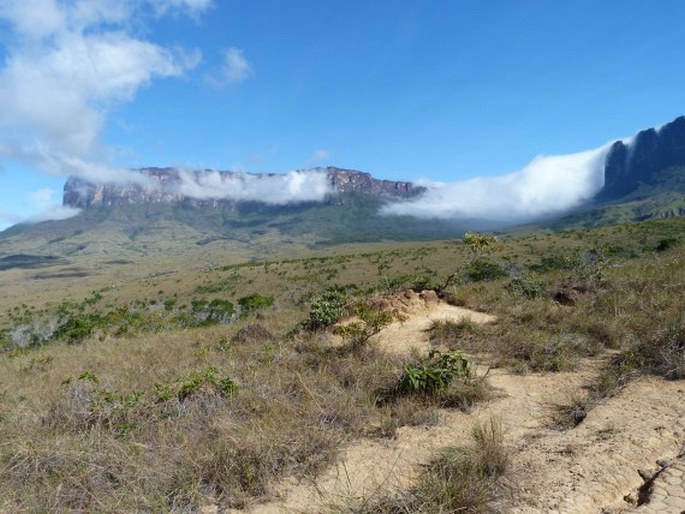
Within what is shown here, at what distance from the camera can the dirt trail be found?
408 centimetres

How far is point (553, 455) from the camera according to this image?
477 centimetres

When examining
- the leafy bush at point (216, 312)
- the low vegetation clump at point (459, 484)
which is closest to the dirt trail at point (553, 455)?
the low vegetation clump at point (459, 484)

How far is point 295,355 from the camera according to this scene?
8984mm

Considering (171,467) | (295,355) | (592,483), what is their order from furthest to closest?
(295,355), (171,467), (592,483)

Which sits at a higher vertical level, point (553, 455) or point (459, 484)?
point (459, 484)

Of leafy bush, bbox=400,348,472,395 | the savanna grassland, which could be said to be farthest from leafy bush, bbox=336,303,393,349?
leafy bush, bbox=400,348,472,395

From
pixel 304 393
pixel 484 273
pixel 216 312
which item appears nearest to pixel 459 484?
pixel 304 393

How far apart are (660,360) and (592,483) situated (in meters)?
3.47

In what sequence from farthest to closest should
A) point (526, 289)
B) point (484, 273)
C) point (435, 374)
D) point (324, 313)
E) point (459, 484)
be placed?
point (484, 273) → point (526, 289) → point (324, 313) → point (435, 374) → point (459, 484)

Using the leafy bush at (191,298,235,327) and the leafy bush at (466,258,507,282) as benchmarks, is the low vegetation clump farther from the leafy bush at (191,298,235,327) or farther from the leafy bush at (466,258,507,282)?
the leafy bush at (466,258,507,282)

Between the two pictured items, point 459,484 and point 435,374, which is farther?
point 435,374

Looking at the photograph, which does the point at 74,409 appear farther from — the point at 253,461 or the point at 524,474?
the point at 524,474

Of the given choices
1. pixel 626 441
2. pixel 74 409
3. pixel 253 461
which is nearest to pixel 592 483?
pixel 626 441

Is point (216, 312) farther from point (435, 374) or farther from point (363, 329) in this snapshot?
point (435, 374)
